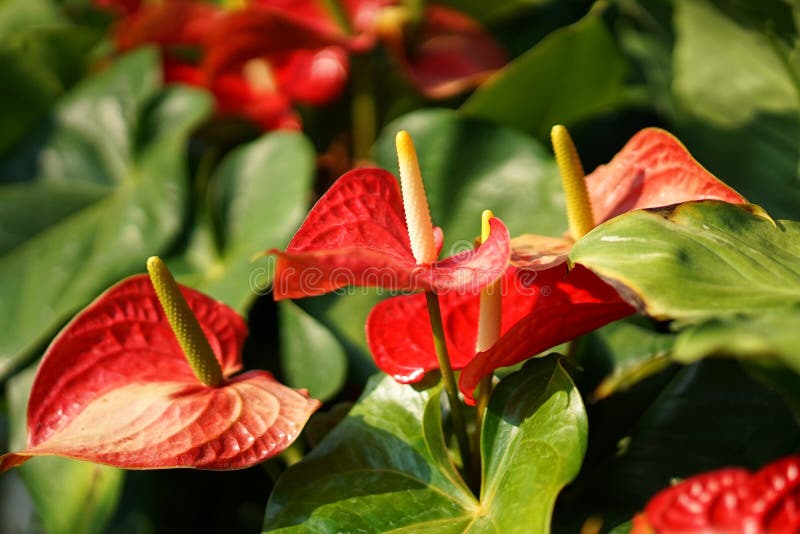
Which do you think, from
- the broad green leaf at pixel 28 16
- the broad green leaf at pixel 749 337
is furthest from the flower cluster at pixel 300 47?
the broad green leaf at pixel 749 337

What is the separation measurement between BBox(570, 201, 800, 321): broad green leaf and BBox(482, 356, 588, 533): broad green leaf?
0.09 meters

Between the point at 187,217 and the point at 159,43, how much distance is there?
25 centimetres

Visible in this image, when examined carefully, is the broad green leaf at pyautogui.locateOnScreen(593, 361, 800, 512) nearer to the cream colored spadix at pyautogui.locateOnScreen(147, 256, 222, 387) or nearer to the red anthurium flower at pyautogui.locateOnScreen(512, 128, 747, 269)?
the red anthurium flower at pyautogui.locateOnScreen(512, 128, 747, 269)

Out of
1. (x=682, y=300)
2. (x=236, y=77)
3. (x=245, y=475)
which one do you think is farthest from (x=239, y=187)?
(x=682, y=300)

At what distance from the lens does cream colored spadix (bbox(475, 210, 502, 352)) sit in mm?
487

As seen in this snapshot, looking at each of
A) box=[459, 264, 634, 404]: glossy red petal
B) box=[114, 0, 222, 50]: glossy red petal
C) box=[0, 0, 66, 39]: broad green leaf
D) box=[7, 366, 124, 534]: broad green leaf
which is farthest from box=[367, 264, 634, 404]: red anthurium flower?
box=[0, 0, 66, 39]: broad green leaf

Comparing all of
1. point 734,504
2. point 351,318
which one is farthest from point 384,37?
point 734,504

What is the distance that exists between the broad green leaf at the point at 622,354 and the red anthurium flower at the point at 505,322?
10 centimetres

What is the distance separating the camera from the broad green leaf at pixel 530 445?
424mm

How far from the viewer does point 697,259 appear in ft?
1.33

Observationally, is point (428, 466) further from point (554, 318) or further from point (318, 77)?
point (318, 77)

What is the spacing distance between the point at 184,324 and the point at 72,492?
26 centimetres

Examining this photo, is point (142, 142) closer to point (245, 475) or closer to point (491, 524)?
point (245, 475)

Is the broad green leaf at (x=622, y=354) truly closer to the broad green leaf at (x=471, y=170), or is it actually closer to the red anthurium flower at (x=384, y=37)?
the broad green leaf at (x=471, y=170)
